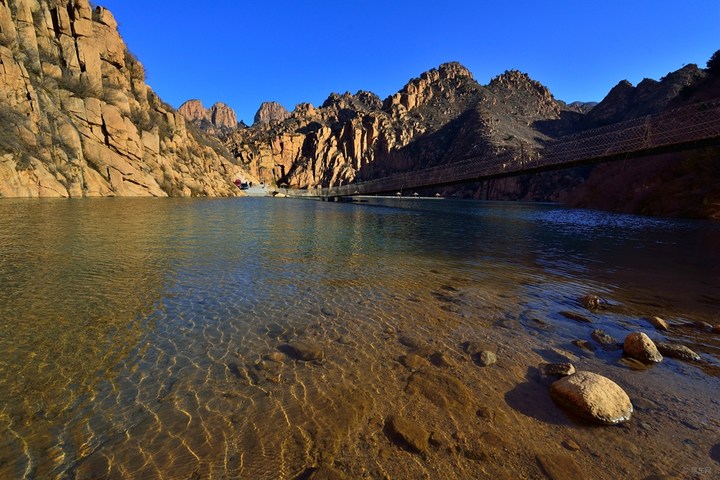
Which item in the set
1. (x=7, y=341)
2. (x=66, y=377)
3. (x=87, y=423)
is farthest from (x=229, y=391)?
(x=7, y=341)

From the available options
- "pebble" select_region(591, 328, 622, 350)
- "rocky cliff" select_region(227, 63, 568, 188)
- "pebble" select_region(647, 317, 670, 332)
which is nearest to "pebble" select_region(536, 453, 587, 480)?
"pebble" select_region(591, 328, 622, 350)

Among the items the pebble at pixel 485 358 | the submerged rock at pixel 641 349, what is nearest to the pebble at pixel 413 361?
the pebble at pixel 485 358

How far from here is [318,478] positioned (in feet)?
10.7

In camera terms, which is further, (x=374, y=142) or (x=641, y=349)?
(x=374, y=142)

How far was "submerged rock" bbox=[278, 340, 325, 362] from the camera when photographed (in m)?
5.69

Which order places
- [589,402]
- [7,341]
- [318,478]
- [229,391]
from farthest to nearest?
[7,341], [229,391], [589,402], [318,478]

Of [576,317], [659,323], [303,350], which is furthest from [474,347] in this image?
[659,323]

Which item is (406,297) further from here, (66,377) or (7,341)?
(7,341)

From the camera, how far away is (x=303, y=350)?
589 centimetres

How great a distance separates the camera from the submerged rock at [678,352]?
5988 mm

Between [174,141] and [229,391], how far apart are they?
80.3 metres

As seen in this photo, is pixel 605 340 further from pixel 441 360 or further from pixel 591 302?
pixel 441 360

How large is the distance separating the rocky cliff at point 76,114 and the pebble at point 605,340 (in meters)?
54.3

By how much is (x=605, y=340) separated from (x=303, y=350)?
18.9 feet
